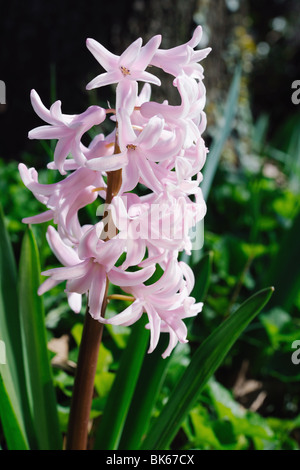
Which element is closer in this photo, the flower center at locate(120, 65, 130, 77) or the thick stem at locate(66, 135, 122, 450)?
the flower center at locate(120, 65, 130, 77)

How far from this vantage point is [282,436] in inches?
59.1

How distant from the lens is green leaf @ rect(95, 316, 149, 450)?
1.13m

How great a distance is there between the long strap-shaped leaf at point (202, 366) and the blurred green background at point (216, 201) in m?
0.24

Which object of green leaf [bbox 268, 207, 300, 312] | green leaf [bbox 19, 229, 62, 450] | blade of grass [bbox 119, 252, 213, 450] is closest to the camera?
green leaf [bbox 19, 229, 62, 450]

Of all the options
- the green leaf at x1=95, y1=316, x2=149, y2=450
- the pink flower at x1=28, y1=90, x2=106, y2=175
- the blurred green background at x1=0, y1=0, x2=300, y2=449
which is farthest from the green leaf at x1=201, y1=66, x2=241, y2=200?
the pink flower at x1=28, y1=90, x2=106, y2=175

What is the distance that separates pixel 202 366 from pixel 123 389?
222 millimetres

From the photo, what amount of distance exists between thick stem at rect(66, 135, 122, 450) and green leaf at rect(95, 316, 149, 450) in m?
0.09

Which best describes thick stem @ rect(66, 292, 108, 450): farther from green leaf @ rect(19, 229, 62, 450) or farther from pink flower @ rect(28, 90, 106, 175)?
pink flower @ rect(28, 90, 106, 175)

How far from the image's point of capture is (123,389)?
1146 millimetres

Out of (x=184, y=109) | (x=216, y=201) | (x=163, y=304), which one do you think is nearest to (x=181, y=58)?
(x=184, y=109)

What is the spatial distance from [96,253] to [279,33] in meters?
9.26

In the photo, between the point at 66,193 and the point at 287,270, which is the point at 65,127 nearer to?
the point at 66,193

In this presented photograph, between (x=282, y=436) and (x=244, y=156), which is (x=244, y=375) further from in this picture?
(x=244, y=156)
